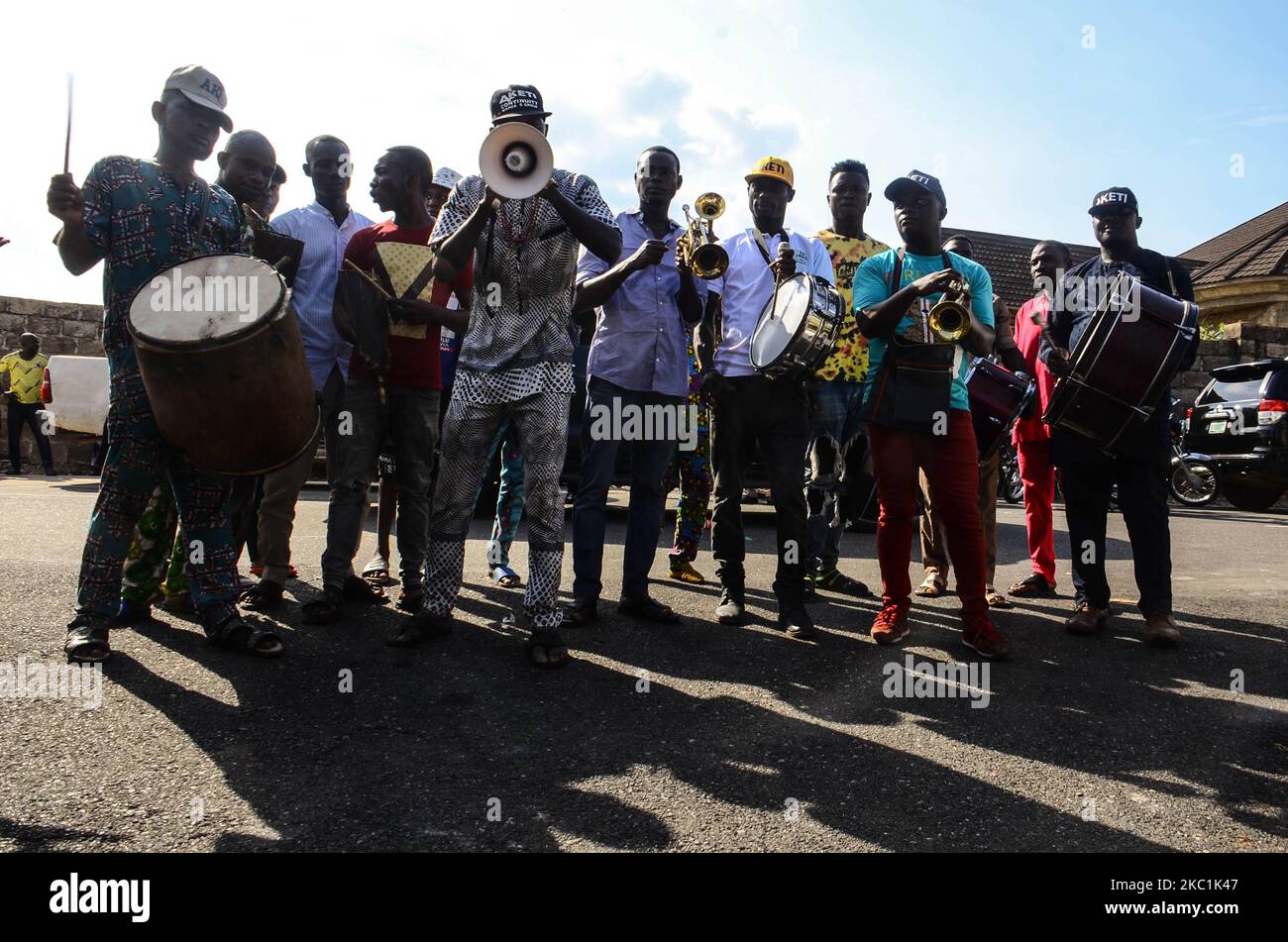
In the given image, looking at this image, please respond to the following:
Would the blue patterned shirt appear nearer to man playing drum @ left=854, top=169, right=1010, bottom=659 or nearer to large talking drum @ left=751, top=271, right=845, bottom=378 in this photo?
large talking drum @ left=751, top=271, right=845, bottom=378

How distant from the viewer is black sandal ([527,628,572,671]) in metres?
3.78

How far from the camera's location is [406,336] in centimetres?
466

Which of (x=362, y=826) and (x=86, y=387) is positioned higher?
(x=86, y=387)

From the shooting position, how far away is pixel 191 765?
2670 mm

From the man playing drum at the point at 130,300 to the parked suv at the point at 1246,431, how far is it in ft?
42.7

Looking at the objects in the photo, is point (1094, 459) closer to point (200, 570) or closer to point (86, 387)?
point (200, 570)

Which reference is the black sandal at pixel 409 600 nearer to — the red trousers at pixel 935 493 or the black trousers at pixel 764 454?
the black trousers at pixel 764 454

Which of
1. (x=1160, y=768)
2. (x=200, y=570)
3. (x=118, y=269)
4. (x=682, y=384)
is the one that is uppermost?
(x=118, y=269)

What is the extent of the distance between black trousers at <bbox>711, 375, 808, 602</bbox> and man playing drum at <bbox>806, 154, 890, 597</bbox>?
573mm

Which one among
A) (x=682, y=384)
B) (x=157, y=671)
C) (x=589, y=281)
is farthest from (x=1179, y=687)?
(x=157, y=671)

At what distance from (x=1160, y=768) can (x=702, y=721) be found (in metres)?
1.45

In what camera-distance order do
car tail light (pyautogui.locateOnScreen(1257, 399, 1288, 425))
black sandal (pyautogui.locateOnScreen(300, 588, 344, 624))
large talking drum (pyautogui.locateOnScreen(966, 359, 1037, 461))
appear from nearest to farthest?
black sandal (pyautogui.locateOnScreen(300, 588, 344, 624)), large talking drum (pyautogui.locateOnScreen(966, 359, 1037, 461)), car tail light (pyautogui.locateOnScreen(1257, 399, 1288, 425))

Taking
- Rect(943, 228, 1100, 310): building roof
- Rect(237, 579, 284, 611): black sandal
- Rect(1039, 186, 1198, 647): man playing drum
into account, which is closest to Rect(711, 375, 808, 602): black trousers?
Rect(1039, 186, 1198, 647): man playing drum

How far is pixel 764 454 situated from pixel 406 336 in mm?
1928
